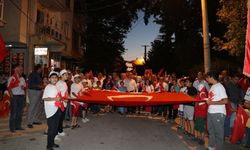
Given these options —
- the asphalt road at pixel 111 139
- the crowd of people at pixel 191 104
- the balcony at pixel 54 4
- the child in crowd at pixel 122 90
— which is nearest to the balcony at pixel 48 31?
the balcony at pixel 54 4

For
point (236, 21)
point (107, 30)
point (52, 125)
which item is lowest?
point (52, 125)

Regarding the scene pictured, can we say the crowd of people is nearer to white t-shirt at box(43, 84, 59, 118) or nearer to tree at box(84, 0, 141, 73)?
white t-shirt at box(43, 84, 59, 118)

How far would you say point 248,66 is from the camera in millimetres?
5469

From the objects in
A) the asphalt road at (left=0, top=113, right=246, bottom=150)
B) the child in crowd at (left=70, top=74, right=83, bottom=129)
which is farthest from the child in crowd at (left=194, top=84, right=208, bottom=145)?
the child in crowd at (left=70, top=74, right=83, bottom=129)

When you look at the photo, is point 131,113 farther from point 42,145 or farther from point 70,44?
point 70,44

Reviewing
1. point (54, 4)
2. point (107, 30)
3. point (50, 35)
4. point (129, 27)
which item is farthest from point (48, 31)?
point (129, 27)

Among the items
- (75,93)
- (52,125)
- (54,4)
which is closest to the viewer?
(52,125)

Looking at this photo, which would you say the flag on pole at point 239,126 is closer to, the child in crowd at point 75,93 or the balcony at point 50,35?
the child in crowd at point 75,93

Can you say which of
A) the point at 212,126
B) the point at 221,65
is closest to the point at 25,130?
the point at 212,126

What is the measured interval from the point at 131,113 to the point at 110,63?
23.3m

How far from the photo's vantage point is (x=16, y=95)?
11477 mm

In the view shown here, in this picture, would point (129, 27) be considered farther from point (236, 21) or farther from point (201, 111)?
point (201, 111)

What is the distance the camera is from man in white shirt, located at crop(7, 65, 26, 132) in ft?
37.2

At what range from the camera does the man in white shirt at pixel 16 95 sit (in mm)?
11344
